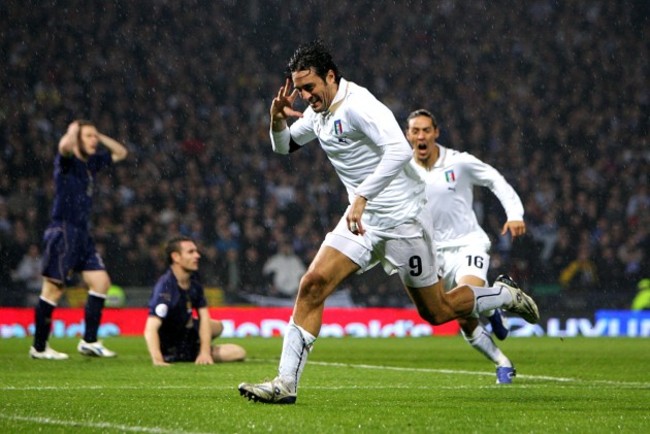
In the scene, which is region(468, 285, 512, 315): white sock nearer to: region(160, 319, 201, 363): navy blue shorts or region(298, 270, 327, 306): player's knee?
region(298, 270, 327, 306): player's knee

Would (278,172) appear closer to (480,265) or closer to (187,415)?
(480,265)

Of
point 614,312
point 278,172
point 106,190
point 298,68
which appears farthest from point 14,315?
point 298,68

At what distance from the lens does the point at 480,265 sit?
9234mm

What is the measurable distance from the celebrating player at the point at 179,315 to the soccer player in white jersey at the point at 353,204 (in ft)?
13.1

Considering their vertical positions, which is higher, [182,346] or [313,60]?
[313,60]

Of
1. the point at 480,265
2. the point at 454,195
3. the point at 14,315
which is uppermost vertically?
the point at 454,195

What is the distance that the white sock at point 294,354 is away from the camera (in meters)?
6.62

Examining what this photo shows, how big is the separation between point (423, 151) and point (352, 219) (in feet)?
11.0

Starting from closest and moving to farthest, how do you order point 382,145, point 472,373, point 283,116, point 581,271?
1. point 382,145
2. point 283,116
3. point 472,373
4. point 581,271

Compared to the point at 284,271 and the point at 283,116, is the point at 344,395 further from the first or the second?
the point at 284,271

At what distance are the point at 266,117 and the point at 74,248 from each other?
A: 42.0 feet

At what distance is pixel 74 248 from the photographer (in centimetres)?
1197

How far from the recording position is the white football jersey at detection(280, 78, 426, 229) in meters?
6.59

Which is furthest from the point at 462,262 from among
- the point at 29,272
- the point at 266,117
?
the point at 266,117
